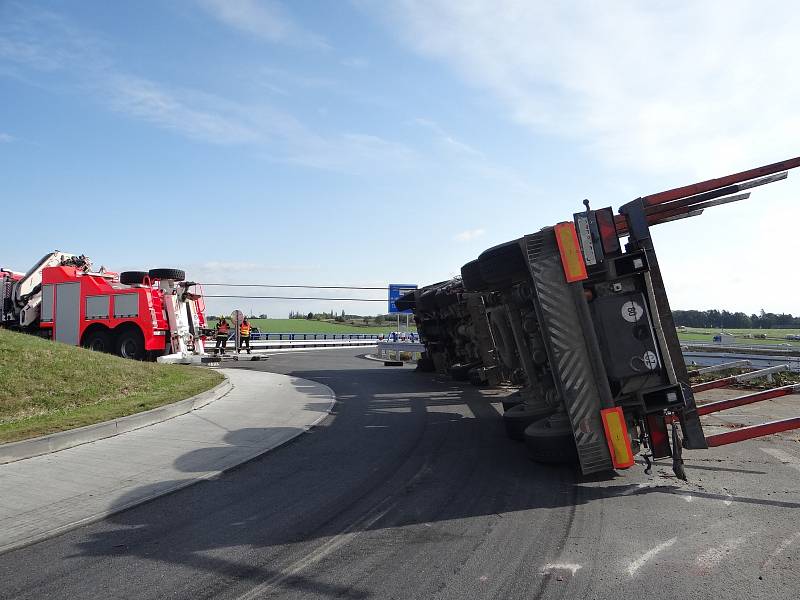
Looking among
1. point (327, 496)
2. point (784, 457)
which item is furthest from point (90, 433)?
point (784, 457)

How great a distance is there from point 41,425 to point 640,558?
7440 mm

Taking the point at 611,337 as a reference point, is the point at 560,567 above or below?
→ below

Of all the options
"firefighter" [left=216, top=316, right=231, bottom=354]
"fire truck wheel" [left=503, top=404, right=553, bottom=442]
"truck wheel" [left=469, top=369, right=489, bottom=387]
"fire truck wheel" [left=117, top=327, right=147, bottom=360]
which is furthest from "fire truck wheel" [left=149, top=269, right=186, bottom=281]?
"fire truck wheel" [left=503, top=404, right=553, bottom=442]

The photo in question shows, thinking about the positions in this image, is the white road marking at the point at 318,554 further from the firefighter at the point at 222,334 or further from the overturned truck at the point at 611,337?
the firefighter at the point at 222,334

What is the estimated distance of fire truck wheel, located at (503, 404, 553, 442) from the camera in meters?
7.21

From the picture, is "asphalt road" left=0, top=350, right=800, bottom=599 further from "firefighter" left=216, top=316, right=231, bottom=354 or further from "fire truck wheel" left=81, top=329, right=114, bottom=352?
"firefighter" left=216, top=316, right=231, bottom=354

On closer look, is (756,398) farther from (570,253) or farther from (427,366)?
(427,366)

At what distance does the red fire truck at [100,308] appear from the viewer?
17594mm

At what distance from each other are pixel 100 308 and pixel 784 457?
58.5 feet

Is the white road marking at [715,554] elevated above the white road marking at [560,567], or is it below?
below

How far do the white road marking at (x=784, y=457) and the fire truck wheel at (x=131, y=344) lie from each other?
53.2 ft

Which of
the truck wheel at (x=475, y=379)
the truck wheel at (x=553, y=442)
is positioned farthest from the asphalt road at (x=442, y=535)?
the truck wheel at (x=475, y=379)

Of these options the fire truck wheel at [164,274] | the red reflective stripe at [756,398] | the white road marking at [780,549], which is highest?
the fire truck wheel at [164,274]

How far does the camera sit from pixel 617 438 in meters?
5.26
